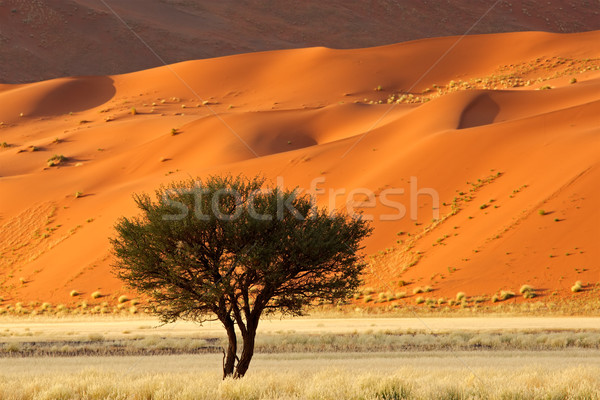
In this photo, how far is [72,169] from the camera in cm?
6575

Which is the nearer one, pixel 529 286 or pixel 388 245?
pixel 529 286

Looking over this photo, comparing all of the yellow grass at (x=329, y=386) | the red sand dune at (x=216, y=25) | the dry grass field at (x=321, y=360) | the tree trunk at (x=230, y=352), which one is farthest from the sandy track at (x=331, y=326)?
the red sand dune at (x=216, y=25)

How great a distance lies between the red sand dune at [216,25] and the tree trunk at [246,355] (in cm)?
10519

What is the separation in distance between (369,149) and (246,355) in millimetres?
39281

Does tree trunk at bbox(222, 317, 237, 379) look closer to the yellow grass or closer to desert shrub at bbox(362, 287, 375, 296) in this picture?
the yellow grass

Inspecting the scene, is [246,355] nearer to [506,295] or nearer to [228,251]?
[228,251]

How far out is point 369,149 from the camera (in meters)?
55.8

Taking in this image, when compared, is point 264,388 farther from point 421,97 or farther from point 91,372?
point 421,97

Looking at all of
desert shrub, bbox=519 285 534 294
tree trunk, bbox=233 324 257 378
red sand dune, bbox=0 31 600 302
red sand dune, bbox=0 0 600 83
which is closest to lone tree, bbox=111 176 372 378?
tree trunk, bbox=233 324 257 378

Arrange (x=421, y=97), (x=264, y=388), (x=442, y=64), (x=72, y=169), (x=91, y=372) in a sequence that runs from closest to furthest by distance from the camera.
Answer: (x=264, y=388) → (x=91, y=372) → (x=72, y=169) → (x=421, y=97) → (x=442, y=64)

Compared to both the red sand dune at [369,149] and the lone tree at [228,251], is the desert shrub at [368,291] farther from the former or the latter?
the lone tree at [228,251]

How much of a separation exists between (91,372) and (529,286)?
25.4m

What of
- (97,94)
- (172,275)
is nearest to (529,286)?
(172,275)

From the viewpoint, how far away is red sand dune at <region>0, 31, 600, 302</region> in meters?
41.4
